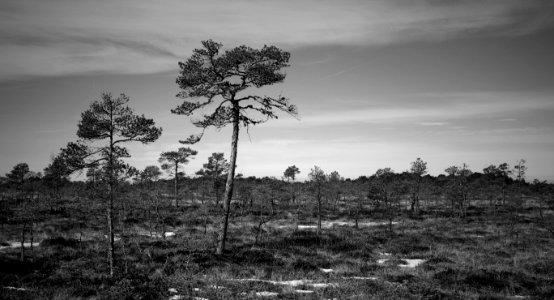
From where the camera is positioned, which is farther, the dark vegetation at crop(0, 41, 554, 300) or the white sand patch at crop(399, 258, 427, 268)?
the white sand patch at crop(399, 258, 427, 268)

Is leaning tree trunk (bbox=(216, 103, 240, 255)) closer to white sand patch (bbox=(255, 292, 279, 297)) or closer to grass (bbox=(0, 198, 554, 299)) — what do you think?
grass (bbox=(0, 198, 554, 299))

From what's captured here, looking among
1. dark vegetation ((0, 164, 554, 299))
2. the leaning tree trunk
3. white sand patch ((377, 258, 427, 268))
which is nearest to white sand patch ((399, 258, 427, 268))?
white sand patch ((377, 258, 427, 268))

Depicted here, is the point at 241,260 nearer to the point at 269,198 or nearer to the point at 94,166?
the point at 94,166

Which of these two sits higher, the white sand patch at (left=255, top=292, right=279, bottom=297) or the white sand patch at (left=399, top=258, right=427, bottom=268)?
the white sand patch at (left=255, top=292, right=279, bottom=297)

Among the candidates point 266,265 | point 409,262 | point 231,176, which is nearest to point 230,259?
point 266,265

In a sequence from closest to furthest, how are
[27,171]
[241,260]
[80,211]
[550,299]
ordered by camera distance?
[550,299] → [241,260] → [80,211] → [27,171]

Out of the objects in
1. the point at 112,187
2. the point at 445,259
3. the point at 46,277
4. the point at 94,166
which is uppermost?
the point at 94,166

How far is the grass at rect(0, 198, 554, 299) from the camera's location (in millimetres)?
11055

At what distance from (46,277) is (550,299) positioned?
19.7 m

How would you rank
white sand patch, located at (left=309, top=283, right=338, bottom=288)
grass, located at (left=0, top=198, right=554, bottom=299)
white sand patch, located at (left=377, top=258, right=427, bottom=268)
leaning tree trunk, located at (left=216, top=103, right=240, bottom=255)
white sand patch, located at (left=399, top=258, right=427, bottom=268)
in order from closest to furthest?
grass, located at (left=0, top=198, right=554, bottom=299) < white sand patch, located at (left=309, top=283, right=338, bottom=288) < leaning tree trunk, located at (left=216, top=103, right=240, bottom=255) < white sand patch, located at (left=399, top=258, right=427, bottom=268) < white sand patch, located at (left=377, top=258, right=427, bottom=268)

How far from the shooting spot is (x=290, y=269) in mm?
15594

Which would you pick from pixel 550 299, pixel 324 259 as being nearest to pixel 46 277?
pixel 324 259

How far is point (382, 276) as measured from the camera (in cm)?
1445

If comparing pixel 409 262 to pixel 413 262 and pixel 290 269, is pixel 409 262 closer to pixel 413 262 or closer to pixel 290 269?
pixel 413 262
